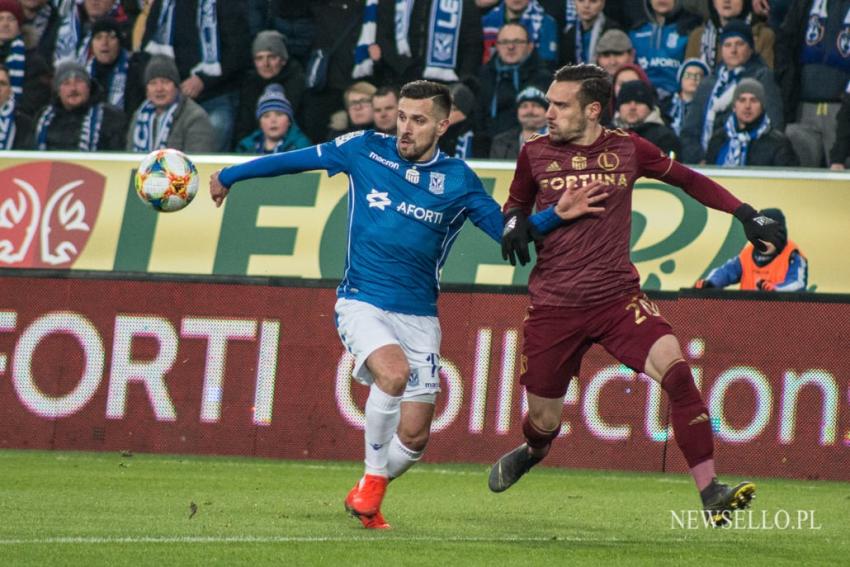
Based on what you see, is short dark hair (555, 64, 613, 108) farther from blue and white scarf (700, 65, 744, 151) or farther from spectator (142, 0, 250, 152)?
spectator (142, 0, 250, 152)

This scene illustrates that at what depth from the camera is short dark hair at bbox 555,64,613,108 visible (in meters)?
7.61

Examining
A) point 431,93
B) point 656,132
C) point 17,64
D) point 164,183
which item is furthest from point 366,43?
point 431,93

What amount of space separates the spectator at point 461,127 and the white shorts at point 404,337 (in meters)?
6.12

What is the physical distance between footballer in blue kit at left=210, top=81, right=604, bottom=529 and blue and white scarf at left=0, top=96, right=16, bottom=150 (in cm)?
789

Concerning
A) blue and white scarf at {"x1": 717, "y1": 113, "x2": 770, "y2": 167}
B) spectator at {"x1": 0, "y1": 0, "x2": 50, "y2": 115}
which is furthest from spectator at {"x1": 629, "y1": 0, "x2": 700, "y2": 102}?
spectator at {"x1": 0, "y1": 0, "x2": 50, "y2": 115}

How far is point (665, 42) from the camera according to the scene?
14391mm

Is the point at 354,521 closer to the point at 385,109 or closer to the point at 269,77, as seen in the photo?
the point at 385,109

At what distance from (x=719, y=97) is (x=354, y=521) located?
7.09m

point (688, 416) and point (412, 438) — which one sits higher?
point (688, 416)

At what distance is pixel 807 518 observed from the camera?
875cm

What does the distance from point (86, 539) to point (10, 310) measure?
5.95m

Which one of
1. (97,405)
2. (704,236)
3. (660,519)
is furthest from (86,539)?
(704,236)

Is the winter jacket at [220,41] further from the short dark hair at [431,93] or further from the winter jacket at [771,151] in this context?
the short dark hair at [431,93]

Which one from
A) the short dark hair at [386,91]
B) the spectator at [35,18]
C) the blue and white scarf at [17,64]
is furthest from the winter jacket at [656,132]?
the spectator at [35,18]
